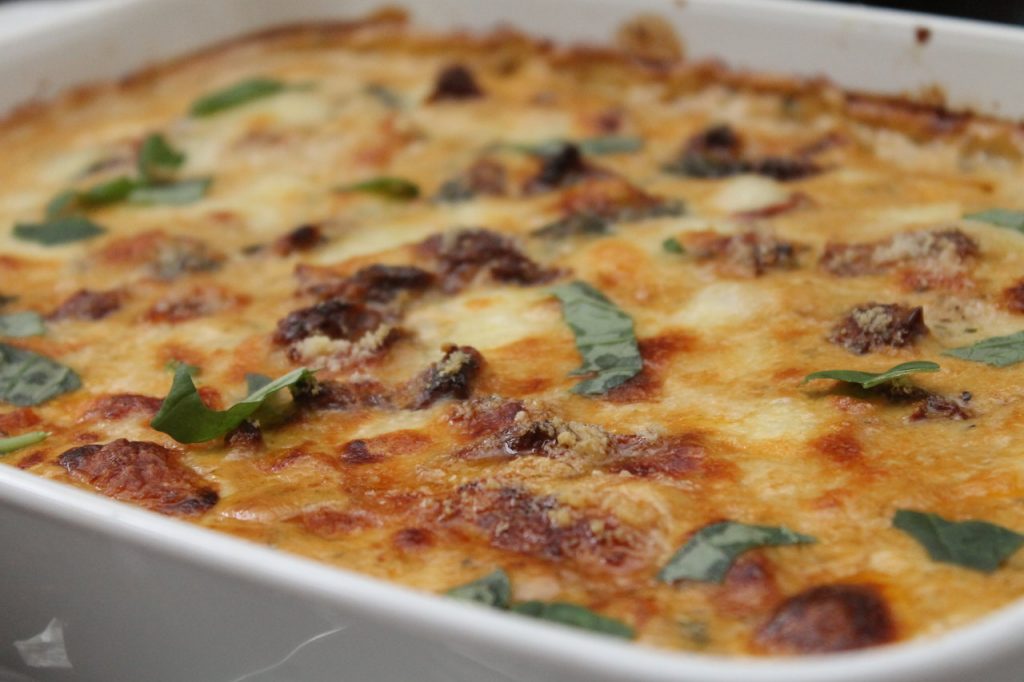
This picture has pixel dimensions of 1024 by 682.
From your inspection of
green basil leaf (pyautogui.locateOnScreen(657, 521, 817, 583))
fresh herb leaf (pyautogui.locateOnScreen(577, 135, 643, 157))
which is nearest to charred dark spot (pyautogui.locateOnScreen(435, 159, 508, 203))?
fresh herb leaf (pyautogui.locateOnScreen(577, 135, 643, 157))

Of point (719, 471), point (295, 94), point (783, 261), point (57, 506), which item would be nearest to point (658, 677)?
point (719, 471)

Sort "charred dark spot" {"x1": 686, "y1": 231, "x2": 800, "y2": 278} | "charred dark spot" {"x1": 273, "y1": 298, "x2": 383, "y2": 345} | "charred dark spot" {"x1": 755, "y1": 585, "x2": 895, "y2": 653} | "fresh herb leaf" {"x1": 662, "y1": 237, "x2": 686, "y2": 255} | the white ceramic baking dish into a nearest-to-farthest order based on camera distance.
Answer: the white ceramic baking dish, "charred dark spot" {"x1": 755, "y1": 585, "x2": 895, "y2": 653}, "charred dark spot" {"x1": 273, "y1": 298, "x2": 383, "y2": 345}, "charred dark spot" {"x1": 686, "y1": 231, "x2": 800, "y2": 278}, "fresh herb leaf" {"x1": 662, "y1": 237, "x2": 686, "y2": 255}

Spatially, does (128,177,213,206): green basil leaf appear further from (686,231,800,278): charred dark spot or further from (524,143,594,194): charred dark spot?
(686,231,800,278): charred dark spot

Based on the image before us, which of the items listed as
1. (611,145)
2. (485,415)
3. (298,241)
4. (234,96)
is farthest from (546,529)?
(234,96)

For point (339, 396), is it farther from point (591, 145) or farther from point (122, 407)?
point (591, 145)

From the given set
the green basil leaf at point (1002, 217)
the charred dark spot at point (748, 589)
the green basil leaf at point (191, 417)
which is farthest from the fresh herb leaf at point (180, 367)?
the green basil leaf at point (1002, 217)

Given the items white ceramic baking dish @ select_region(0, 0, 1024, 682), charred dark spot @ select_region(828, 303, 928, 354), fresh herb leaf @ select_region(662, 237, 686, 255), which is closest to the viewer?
white ceramic baking dish @ select_region(0, 0, 1024, 682)

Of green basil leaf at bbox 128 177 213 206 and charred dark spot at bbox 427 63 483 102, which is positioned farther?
charred dark spot at bbox 427 63 483 102

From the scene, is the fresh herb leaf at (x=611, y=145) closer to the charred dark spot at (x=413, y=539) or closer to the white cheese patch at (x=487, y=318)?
the white cheese patch at (x=487, y=318)
